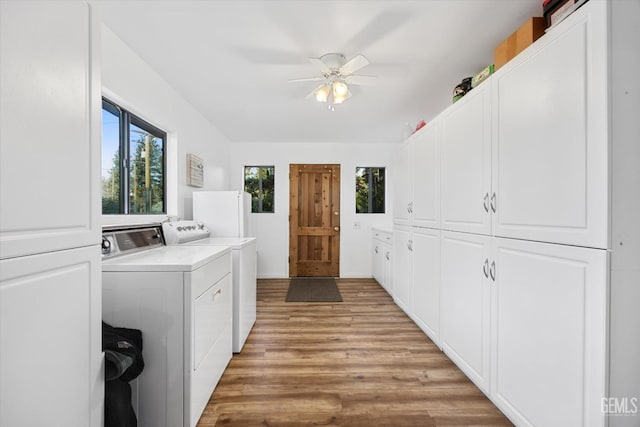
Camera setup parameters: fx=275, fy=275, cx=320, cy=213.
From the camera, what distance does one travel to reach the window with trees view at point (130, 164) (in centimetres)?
203

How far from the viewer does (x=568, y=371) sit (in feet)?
3.78

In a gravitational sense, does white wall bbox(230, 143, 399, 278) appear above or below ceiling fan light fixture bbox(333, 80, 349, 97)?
below

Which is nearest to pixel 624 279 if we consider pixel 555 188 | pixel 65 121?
pixel 555 188

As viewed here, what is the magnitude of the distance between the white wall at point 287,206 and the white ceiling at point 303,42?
5.62 feet

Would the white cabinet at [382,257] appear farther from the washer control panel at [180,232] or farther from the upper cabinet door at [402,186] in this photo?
the washer control panel at [180,232]

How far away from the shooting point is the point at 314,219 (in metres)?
4.97

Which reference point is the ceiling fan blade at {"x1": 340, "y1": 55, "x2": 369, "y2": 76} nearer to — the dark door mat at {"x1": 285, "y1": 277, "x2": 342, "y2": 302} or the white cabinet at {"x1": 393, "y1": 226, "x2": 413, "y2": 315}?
the white cabinet at {"x1": 393, "y1": 226, "x2": 413, "y2": 315}

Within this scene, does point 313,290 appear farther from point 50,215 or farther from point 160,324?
point 50,215

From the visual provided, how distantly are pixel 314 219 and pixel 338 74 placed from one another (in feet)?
9.80

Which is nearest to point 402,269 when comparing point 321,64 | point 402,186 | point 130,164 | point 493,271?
point 402,186

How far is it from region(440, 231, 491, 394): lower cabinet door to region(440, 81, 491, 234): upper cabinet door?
0.12 metres

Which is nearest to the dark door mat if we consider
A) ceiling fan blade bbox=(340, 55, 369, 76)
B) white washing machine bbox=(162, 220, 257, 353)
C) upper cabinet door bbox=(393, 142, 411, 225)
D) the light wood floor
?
the light wood floor

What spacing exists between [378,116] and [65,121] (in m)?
3.27

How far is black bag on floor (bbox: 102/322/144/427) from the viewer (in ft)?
3.61
